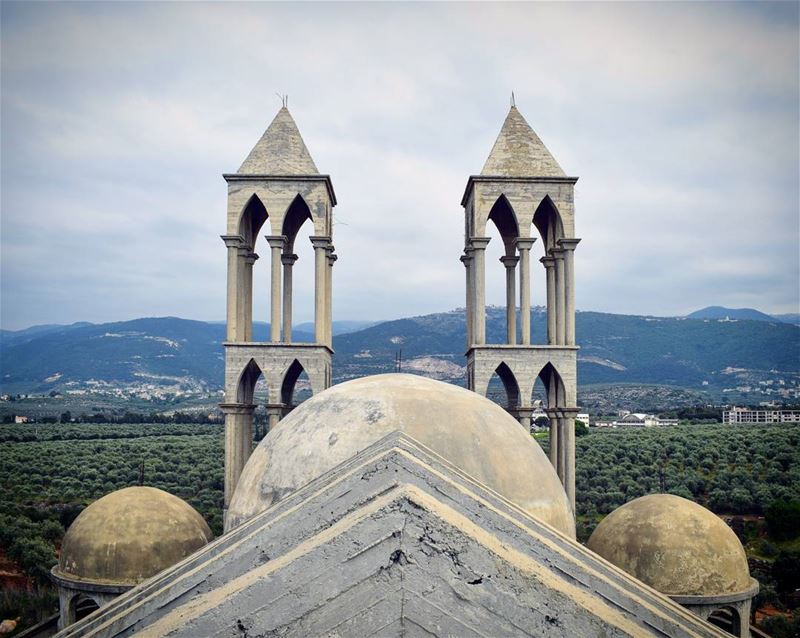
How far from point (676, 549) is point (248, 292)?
12.2 m

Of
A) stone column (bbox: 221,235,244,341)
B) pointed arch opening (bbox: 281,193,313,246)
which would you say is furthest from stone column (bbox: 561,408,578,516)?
pointed arch opening (bbox: 281,193,313,246)

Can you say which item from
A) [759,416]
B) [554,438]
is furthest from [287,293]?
[759,416]

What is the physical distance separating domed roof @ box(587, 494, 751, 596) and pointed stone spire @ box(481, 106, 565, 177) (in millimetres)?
8874

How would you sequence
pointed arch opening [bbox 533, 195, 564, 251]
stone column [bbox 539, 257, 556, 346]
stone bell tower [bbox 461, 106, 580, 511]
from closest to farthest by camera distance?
stone bell tower [bbox 461, 106, 580, 511] → pointed arch opening [bbox 533, 195, 564, 251] → stone column [bbox 539, 257, 556, 346]

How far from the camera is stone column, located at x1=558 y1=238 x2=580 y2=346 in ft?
57.2

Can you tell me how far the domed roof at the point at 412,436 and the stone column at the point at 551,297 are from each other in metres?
8.38

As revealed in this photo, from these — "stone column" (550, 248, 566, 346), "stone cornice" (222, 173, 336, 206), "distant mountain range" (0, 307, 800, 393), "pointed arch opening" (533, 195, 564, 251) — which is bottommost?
"distant mountain range" (0, 307, 800, 393)

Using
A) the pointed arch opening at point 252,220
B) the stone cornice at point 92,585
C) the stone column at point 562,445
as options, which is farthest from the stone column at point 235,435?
the stone column at point 562,445

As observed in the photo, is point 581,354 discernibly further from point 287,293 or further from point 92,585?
point 92,585

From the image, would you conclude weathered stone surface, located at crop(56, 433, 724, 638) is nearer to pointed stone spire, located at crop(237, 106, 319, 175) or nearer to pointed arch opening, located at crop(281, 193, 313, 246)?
pointed stone spire, located at crop(237, 106, 319, 175)

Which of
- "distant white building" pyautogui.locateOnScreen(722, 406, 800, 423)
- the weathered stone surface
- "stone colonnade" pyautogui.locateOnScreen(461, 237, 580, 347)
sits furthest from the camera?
"distant white building" pyautogui.locateOnScreen(722, 406, 800, 423)

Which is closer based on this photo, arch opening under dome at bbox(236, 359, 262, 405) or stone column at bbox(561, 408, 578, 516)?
stone column at bbox(561, 408, 578, 516)

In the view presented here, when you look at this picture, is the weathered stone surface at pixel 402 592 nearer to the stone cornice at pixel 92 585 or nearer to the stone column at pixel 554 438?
the stone cornice at pixel 92 585

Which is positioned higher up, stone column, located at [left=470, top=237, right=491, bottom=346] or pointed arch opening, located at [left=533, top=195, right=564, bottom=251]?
pointed arch opening, located at [left=533, top=195, right=564, bottom=251]
